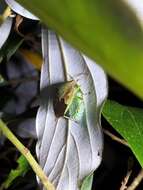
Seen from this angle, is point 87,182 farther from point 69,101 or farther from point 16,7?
point 16,7

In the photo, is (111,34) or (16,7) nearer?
(111,34)

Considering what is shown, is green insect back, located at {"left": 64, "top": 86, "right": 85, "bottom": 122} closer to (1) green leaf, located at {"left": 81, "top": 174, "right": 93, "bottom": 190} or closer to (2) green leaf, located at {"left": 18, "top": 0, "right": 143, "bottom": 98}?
(1) green leaf, located at {"left": 81, "top": 174, "right": 93, "bottom": 190}

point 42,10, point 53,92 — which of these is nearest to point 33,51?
point 53,92

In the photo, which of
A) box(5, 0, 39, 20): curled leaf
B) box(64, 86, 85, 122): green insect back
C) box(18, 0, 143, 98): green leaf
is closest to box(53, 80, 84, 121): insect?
box(64, 86, 85, 122): green insect back

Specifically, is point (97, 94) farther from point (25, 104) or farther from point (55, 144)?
point (25, 104)

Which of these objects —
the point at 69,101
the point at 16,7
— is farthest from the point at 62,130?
the point at 16,7

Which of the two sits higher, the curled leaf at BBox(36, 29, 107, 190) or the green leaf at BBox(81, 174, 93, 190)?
the curled leaf at BBox(36, 29, 107, 190)
